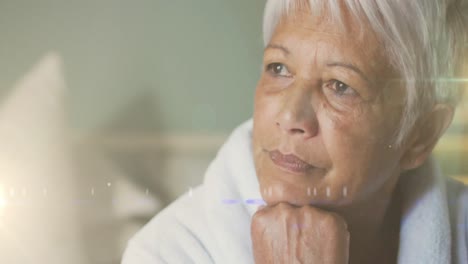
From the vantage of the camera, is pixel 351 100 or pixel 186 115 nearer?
pixel 351 100

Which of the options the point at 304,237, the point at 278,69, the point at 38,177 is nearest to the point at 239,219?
the point at 304,237

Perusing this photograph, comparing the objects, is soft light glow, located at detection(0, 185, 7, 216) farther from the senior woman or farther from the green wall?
the senior woman

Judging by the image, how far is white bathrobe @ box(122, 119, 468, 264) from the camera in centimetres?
85

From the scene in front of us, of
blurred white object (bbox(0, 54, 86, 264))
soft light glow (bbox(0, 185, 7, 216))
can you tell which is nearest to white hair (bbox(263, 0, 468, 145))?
blurred white object (bbox(0, 54, 86, 264))

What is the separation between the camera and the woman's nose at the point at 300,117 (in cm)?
80

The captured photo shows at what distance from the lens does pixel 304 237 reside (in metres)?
0.81

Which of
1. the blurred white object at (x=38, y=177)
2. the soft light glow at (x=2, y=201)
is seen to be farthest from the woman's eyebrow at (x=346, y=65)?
the soft light glow at (x=2, y=201)

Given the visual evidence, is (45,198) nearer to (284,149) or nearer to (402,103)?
(284,149)

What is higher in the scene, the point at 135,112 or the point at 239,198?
the point at 135,112

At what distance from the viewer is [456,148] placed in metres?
0.86

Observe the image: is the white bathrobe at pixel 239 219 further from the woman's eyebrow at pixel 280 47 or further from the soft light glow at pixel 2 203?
the soft light glow at pixel 2 203

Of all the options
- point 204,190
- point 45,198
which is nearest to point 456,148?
→ point 204,190

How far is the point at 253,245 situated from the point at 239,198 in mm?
77

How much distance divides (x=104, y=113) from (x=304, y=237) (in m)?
0.38
